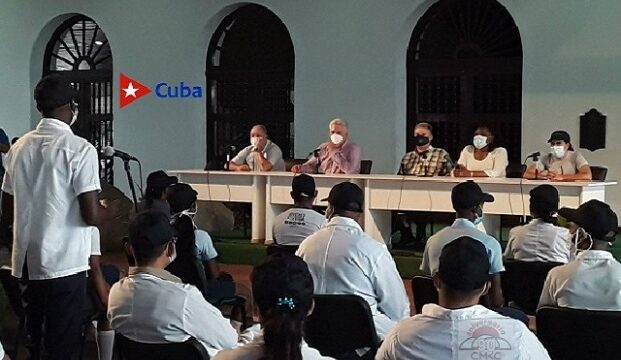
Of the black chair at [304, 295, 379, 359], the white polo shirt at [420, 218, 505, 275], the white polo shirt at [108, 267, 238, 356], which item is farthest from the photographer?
the white polo shirt at [420, 218, 505, 275]

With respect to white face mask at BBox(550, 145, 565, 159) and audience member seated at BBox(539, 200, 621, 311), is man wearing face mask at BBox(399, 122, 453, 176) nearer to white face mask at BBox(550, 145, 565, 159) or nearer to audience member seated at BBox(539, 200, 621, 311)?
white face mask at BBox(550, 145, 565, 159)

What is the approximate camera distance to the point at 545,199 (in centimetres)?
496

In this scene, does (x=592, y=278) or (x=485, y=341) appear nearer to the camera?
(x=485, y=341)

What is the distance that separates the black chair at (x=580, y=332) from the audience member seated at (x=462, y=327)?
68 centimetres

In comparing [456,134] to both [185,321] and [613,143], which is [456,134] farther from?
[185,321]

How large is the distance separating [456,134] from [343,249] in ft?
21.3

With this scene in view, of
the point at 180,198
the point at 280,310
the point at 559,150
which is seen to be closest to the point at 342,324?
the point at 280,310

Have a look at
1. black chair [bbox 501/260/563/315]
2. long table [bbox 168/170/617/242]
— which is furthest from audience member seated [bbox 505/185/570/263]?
long table [bbox 168/170/617/242]

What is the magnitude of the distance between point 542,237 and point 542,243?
0.03m

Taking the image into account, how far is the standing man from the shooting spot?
11.5ft

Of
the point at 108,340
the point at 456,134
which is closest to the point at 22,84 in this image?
the point at 456,134

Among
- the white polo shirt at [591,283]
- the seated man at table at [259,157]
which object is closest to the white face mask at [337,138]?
the seated man at table at [259,157]

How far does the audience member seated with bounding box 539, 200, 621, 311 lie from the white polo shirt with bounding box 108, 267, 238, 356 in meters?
1.36

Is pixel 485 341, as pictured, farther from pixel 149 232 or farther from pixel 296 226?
pixel 296 226
